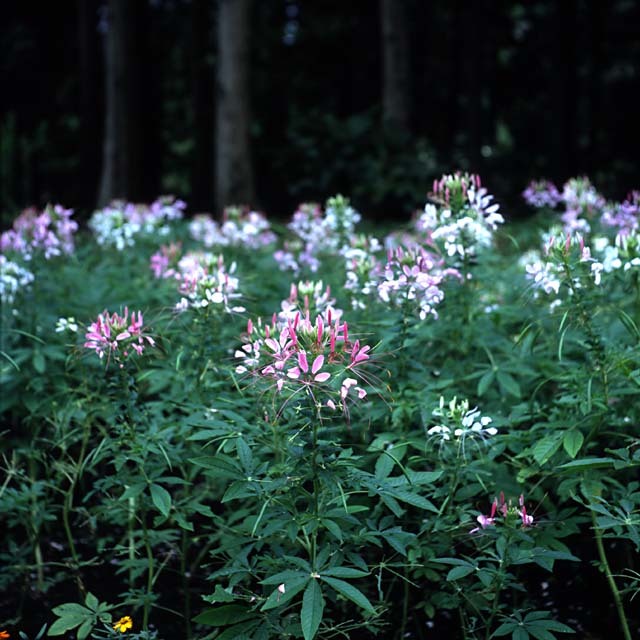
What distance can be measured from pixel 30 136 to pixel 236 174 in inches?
499

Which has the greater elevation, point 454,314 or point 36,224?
point 36,224

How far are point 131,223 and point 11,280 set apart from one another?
5.57 ft

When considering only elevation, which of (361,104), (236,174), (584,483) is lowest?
(584,483)

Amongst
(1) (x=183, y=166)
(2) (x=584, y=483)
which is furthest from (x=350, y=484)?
(1) (x=183, y=166)

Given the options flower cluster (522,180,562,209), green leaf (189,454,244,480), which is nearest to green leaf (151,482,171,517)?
green leaf (189,454,244,480)

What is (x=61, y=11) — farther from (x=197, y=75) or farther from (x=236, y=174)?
(x=236, y=174)

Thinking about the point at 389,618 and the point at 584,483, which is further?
the point at 389,618

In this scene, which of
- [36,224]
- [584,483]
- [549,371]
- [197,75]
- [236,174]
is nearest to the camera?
[584,483]

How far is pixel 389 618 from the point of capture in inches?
132

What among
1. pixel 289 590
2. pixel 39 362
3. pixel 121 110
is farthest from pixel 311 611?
pixel 121 110

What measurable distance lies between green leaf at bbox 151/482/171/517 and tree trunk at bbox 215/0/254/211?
9.37 m

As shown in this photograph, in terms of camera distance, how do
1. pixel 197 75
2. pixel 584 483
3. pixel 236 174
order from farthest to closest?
pixel 197 75
pixel 236 174
pixel 584 483

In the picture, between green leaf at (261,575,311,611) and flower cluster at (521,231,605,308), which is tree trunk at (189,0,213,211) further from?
green leaf at (261,575,311,611)

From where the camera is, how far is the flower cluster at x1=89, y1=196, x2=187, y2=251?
5.81 metres
